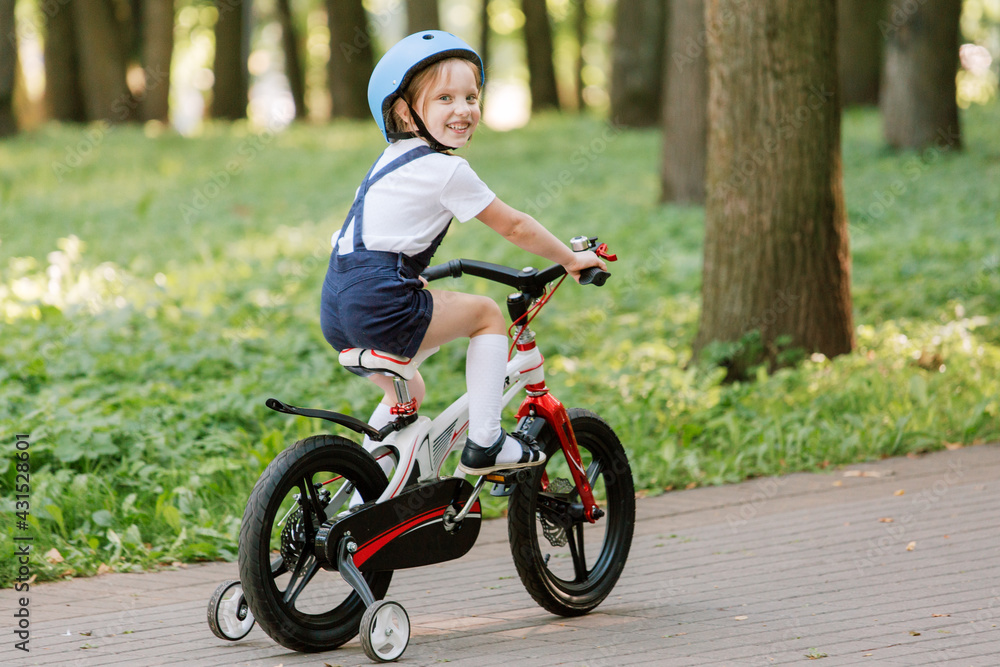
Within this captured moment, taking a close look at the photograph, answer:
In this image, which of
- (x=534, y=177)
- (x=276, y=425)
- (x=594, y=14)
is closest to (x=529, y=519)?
(x=276, y=425)

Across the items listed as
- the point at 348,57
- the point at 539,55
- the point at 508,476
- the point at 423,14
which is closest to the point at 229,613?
the point at 508,476

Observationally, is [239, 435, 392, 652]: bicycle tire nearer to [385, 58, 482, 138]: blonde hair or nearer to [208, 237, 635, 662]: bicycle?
[208, 237, 635, 662]: bicycle

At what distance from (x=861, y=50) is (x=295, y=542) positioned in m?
19.4

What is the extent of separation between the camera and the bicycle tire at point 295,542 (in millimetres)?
3324

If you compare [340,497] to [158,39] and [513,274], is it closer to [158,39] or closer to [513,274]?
[513,274]

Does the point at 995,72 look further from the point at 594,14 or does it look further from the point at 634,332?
the point at 634,332

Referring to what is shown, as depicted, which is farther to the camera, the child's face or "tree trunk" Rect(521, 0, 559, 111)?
"tree trunk" Rect(521, 0, 559, 111)

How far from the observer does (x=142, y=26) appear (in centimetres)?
2600

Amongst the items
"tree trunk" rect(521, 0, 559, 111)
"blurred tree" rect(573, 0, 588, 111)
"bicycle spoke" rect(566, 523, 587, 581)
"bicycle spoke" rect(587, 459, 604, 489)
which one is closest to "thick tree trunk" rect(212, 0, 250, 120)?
"tree trunk" rect(521, 0, 559, 111)

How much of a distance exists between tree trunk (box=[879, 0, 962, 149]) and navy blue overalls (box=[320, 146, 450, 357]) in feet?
43.2

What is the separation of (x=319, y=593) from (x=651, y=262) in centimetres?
689

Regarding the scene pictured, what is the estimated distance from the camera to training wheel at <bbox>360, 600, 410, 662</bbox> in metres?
3.42

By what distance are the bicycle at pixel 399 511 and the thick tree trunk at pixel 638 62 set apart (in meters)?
16.1

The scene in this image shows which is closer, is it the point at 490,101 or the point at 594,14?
the point at 594,14
